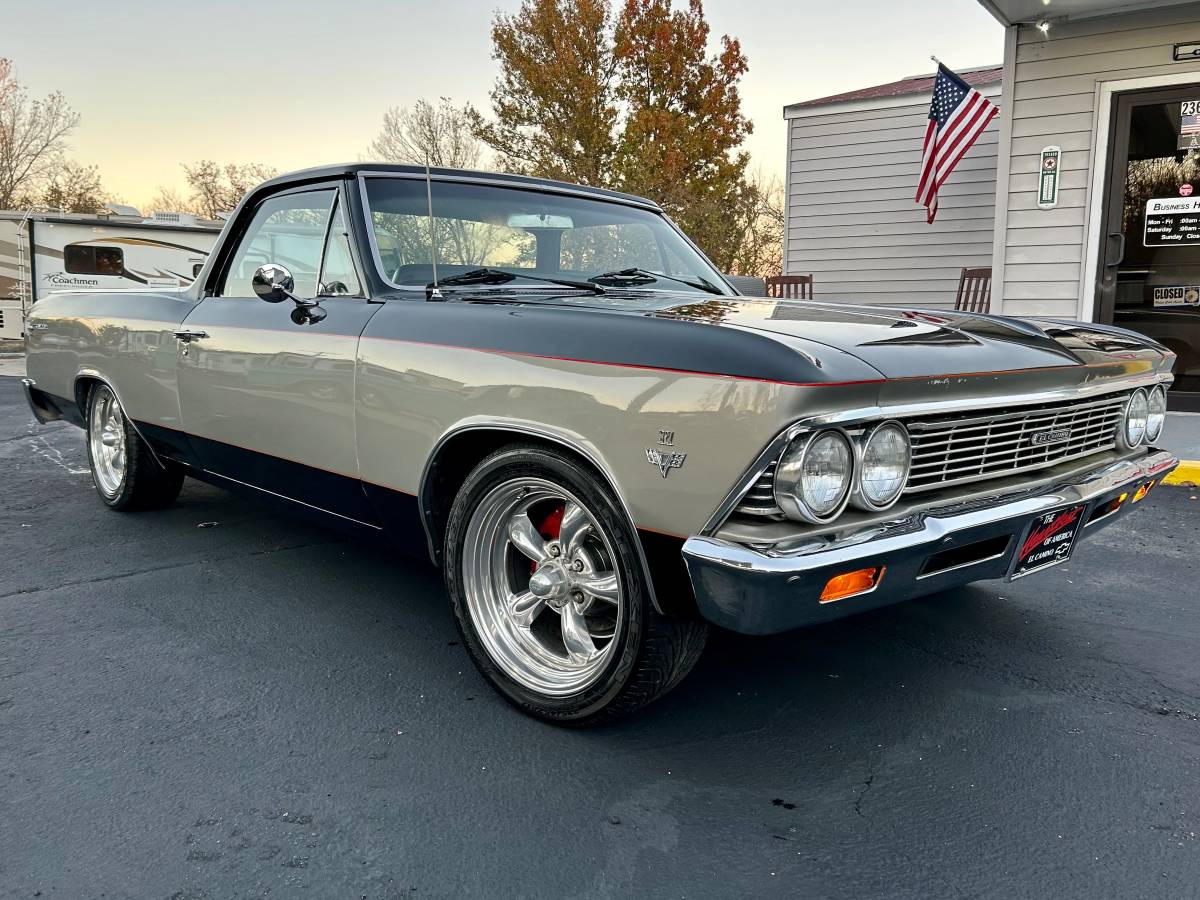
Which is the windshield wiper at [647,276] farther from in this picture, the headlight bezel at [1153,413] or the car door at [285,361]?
the headlight bezel at [1153,413]

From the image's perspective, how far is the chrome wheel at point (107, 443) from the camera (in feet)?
15.7

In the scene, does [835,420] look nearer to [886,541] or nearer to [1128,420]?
[886,541]

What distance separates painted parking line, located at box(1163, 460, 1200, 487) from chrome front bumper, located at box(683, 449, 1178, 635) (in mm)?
3862

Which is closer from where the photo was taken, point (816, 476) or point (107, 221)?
point (816, 476)

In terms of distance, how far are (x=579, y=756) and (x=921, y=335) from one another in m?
1.44

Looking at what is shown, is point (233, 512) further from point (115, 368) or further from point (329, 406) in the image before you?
point (329, 406)

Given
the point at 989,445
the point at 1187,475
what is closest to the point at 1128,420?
the point at 989,445

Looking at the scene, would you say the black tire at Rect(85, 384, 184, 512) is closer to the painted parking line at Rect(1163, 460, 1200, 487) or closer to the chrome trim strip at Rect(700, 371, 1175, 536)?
the chrome trim strip at Rect(700, 371, 1175, 536)

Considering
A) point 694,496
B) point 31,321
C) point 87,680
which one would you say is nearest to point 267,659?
point 87,680

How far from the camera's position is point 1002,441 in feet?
8.27

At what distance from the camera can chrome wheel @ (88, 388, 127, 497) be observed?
4.79 metres

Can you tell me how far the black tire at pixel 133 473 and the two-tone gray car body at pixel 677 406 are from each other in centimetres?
83

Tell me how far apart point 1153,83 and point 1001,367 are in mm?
6433

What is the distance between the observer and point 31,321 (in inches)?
211
